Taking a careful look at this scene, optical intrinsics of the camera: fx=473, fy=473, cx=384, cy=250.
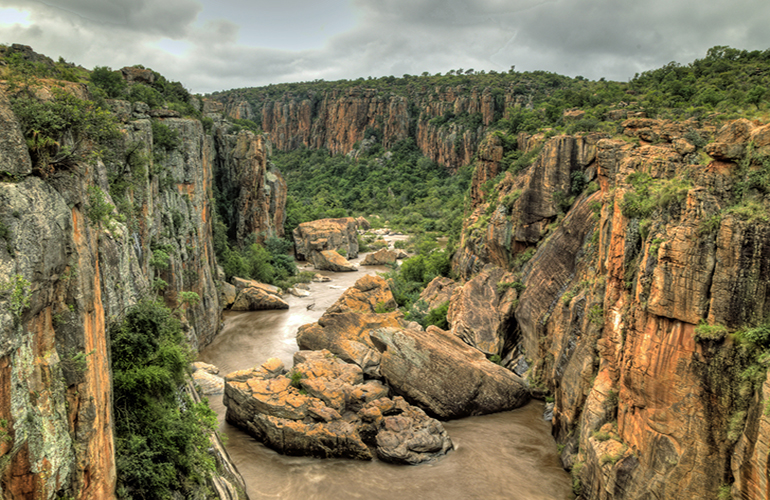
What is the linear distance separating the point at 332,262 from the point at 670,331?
45380mm

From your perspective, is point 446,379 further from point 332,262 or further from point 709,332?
point 332,262

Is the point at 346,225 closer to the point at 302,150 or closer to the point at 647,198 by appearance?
the point at 647,198

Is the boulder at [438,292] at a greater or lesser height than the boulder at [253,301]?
greater

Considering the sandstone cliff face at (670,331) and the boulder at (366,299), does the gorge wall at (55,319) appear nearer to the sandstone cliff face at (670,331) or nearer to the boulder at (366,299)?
the sandstone cliff face at (670,331)

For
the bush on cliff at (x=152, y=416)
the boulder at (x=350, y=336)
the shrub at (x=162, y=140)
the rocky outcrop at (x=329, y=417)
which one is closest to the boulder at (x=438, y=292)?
the boulder at (x=350, y=336)

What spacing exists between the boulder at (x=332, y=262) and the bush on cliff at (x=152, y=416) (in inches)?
1618

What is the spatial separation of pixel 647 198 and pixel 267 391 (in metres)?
16.7

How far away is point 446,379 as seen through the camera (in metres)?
22.4

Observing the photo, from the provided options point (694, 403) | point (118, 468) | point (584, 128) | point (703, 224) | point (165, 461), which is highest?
point (584, 128)

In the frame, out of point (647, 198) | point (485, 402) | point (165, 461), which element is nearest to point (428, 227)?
point (485, 402)

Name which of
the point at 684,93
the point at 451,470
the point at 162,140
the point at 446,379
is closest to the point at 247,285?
the point at 162,140

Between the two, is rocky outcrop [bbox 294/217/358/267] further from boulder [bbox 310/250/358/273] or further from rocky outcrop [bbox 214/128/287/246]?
rocky outcrop [bbox 214/128/287/246]

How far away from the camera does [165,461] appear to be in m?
11.8

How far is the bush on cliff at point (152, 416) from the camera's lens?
10.7 meters
